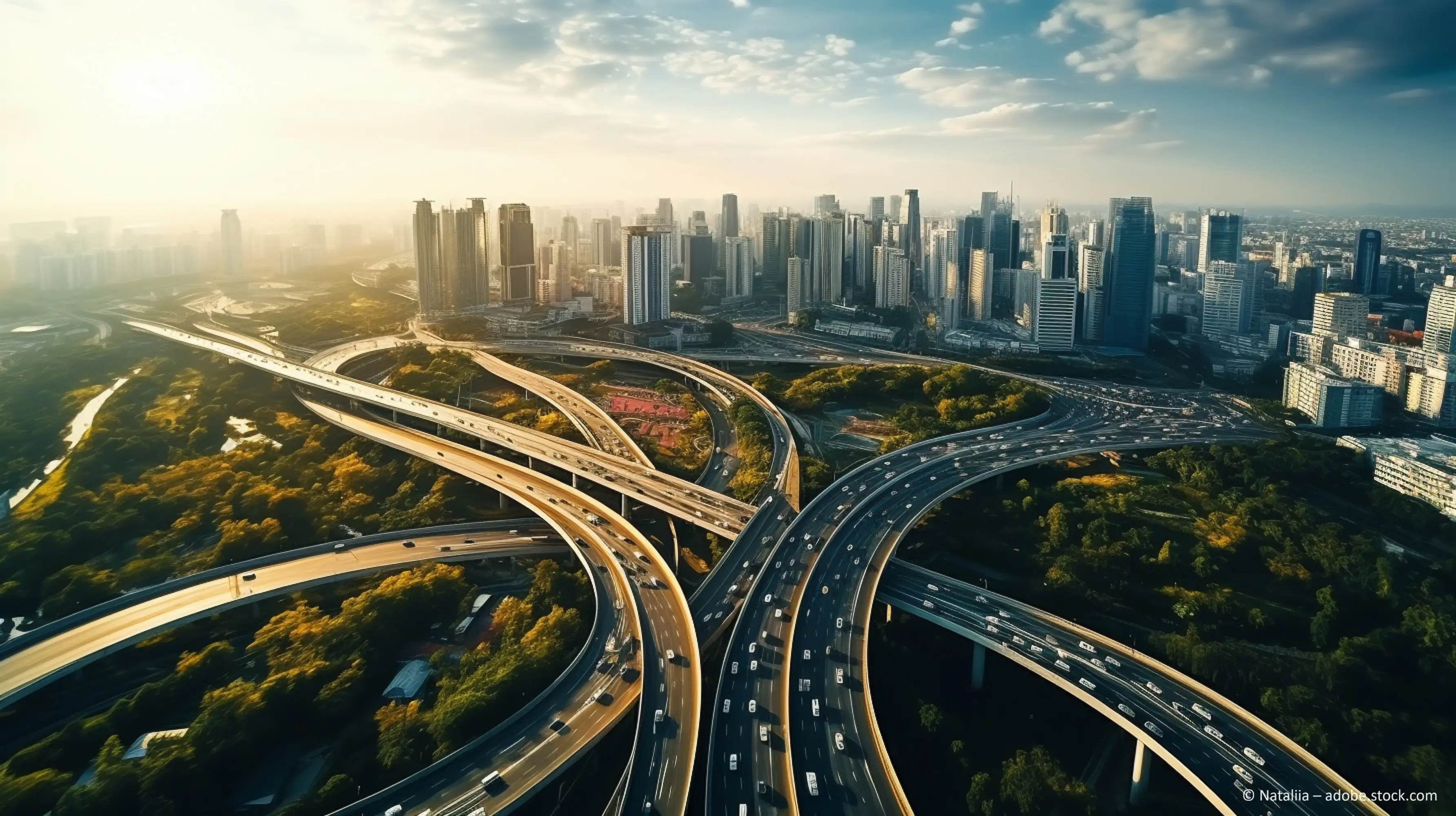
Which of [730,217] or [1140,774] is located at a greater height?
[730,217]

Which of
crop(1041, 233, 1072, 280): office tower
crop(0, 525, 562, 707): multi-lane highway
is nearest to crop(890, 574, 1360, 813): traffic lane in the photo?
crop(0, 525, 562, 707): multi-lane highway

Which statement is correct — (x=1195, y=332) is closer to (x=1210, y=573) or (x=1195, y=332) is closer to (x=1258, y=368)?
(x=1258, y=368)

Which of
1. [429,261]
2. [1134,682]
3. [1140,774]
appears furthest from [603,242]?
[1140,774]

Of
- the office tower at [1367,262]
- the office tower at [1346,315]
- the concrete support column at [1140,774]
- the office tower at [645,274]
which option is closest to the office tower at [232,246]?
the office tower at [645,274]

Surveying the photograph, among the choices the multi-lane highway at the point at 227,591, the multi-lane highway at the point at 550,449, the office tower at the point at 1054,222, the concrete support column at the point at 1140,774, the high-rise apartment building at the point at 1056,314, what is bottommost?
the concrete support column at the point at 1140,774

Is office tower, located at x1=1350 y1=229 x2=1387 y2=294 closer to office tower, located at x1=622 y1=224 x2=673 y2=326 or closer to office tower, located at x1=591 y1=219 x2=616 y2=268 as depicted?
office tower, located at x1=622 y1=224 x2=673 y2=326

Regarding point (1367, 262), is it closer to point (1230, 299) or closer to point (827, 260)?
point (1230, 299)

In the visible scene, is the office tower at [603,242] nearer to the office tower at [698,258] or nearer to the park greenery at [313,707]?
the office tower at [698,258]
